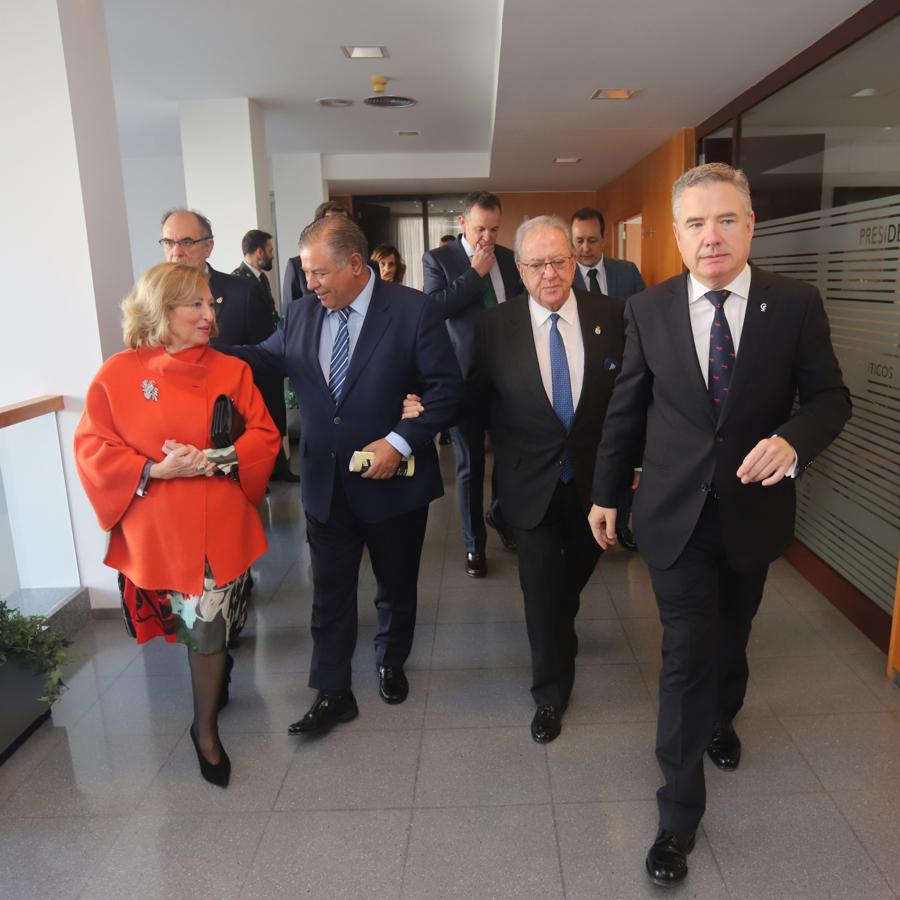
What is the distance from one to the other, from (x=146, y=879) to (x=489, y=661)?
1.61 meters

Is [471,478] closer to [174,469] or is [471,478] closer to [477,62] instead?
[174,469]

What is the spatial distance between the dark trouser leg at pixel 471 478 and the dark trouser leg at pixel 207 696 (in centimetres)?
196

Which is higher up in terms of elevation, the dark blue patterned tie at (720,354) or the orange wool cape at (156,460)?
the dark blue patterned tie at (720,354)

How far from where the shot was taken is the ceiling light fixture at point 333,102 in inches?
281

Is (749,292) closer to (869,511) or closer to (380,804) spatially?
(380,804)

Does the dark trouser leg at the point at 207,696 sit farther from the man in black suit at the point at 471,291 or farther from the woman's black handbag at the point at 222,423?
the man in black suit at the point at 471,291

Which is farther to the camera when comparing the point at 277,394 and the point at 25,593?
the point at 277,394

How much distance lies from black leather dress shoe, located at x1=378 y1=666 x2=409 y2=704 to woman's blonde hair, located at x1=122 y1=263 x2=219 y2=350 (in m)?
1.53

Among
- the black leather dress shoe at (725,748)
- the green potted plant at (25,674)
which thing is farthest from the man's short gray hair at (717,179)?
the green potted plant at (25,674)

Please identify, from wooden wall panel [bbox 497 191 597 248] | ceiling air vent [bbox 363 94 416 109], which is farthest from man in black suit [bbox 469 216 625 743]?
wooden wall panel [bbox 497 191 597 248]

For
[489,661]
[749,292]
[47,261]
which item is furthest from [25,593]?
[749,292]

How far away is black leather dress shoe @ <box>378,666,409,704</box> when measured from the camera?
3.07 metres

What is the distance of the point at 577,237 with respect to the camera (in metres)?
4.91

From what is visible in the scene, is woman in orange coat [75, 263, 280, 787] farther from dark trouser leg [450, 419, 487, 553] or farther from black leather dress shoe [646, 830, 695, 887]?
dark trouser leg [450, 419, 487, 553]
